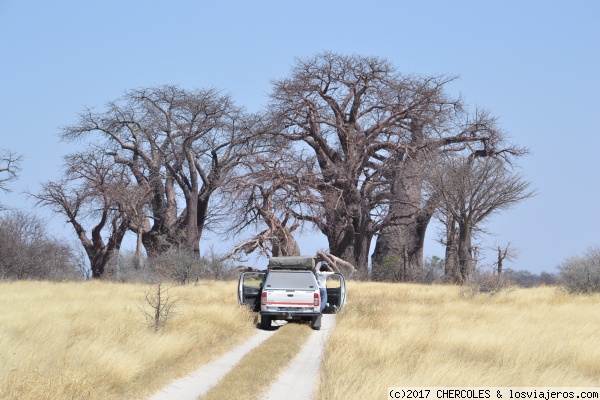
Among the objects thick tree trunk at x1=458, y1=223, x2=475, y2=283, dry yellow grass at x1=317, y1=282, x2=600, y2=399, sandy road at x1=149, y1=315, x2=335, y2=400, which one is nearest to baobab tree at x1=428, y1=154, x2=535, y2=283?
thick tree trunk at x1=458, y1=223, x2=475, y2=283

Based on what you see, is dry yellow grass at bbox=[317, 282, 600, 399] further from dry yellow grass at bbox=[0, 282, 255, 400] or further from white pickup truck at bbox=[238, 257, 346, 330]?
dry yellow grass at bbox=[0, 282, 255, 400]

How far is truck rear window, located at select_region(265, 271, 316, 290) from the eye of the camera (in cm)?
1908

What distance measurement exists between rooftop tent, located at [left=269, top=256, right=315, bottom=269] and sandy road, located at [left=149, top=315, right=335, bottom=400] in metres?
6.03

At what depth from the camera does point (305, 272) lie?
19.7 m

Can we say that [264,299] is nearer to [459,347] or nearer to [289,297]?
[289,297]

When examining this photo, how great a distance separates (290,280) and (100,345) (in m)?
7.70

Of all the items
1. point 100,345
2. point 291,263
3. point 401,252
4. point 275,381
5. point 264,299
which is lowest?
point 275,381

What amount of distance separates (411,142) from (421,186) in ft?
11.2

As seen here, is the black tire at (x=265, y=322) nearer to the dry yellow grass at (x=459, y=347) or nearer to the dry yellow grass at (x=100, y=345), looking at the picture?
the dry yellow grass at (x=100, y=345)

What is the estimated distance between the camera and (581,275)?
29.2m

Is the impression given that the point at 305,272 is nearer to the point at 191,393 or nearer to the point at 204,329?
the point at 204,329

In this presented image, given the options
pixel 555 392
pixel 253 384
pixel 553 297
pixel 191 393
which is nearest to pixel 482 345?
pixel 555 392

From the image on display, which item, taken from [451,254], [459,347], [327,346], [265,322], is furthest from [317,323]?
[451,254]

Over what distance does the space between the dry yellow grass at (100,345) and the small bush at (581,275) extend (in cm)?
1440
